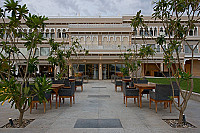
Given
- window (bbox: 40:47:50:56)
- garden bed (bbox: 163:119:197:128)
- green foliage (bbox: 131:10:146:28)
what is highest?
window (bbox: 40:47:50:56)

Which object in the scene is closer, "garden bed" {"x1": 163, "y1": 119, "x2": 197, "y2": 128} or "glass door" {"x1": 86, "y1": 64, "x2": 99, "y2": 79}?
"garden bed" {"x1": 163, "y1": 119, "x2": 197, "y2": 128}

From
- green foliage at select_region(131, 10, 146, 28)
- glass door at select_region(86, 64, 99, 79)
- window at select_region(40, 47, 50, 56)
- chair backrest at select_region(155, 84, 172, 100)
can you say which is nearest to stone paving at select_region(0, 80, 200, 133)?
chair backrest at select_region(155, 84, 172, 100)

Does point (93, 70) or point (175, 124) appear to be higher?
point (93, 70)

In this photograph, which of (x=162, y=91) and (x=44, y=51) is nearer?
(x=162, y=91)

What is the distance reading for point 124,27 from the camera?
23844 mm

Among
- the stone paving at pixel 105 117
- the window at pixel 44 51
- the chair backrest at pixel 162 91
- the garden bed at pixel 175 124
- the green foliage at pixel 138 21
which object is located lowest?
the stone paving at pixel 105 117

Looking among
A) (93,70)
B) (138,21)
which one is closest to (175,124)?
(138,21)

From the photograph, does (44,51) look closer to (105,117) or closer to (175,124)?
(105,117)

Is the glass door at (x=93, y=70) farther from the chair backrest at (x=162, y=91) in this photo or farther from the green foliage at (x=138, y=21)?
the chair backrest at (x=162, y=91)

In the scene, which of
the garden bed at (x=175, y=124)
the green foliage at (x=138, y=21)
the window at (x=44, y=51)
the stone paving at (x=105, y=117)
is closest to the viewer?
the stone paving at (x=105, y=117)

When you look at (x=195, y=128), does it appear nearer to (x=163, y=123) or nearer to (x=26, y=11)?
(x=163, y=123)

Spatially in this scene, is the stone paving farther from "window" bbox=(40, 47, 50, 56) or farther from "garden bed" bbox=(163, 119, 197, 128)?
"window" bbox=(40, 47, 50, 56)

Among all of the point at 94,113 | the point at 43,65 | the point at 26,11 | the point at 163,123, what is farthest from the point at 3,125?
the point at 43,65

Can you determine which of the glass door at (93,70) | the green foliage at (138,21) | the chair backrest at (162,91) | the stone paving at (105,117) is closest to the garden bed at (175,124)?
the stone paving at (105,117)
